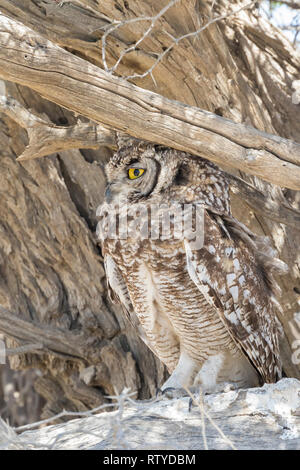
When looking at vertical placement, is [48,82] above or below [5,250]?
above

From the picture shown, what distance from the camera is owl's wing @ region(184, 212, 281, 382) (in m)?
2.66

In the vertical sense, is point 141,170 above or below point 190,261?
above

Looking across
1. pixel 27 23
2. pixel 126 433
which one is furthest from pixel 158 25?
pixel 126 433

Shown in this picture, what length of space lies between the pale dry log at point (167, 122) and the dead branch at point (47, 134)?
460 mm

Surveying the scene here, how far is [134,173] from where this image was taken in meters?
2.78

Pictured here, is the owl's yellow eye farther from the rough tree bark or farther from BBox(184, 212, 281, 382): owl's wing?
the rough tree bark

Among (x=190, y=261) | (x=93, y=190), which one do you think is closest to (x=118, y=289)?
(x=190, y=261)

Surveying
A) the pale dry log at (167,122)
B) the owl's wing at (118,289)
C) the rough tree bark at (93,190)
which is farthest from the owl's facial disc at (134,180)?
the rough tree bark at (93,190)

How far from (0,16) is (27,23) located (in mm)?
1084

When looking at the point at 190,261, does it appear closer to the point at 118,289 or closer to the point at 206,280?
the point at 206,280

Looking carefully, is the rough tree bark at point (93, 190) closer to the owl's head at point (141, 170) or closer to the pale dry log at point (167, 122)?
the owl's head at point (141, 170)

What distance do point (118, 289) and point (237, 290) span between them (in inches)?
26.7

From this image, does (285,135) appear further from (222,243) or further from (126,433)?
(126,433)

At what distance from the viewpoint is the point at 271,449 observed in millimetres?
2260
